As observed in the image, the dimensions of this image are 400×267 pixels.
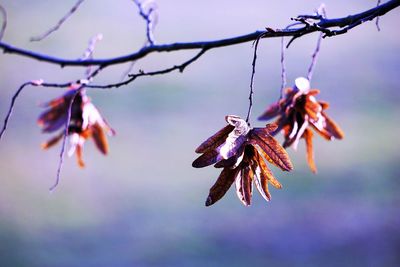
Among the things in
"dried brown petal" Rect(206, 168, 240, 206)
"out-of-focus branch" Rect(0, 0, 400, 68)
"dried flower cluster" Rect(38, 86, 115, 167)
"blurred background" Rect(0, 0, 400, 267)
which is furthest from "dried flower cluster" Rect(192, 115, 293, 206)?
"blurred background" Rect(0, 0, 400, 267)

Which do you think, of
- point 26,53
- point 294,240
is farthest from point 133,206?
point 26,53

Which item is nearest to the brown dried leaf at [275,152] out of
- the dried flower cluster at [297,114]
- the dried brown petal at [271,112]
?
the dried flower cluster at [297,114]

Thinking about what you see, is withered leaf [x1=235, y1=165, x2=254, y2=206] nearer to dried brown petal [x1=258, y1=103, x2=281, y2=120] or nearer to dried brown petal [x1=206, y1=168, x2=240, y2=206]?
dried brown petal [x1=206, y1=168, x2=240, y2=206]

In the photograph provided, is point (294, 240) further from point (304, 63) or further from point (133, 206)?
point (304, 63)

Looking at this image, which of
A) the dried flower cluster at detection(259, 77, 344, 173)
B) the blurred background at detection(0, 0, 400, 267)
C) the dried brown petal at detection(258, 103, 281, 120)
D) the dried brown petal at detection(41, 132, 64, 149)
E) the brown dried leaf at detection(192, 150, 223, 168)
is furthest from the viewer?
the blurred background at detection(0, 0, 400, 267)

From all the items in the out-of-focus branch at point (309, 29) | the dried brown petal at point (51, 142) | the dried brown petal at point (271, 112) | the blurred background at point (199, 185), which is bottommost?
the out-of-focus branch at point (309, 29)

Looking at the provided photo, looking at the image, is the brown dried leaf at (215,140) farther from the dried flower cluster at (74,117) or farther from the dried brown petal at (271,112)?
the dried flower cluster at (74,117)

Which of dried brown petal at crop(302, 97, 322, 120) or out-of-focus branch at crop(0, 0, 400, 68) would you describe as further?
Result: dried brown petal at crop(302, 97, 322, 120)
